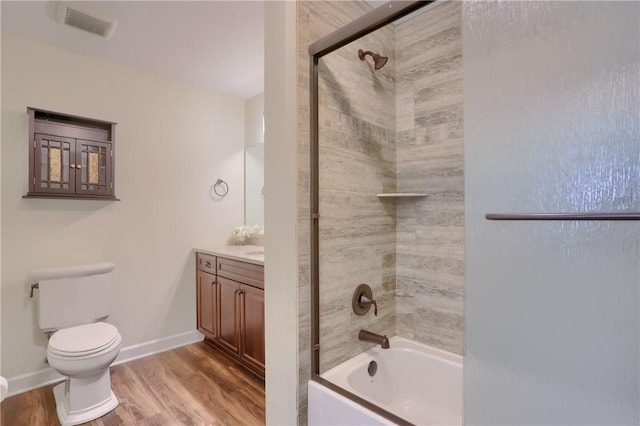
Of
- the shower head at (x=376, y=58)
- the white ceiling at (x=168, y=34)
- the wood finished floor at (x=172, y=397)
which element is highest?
the white ceiling at (x=168, y=34)

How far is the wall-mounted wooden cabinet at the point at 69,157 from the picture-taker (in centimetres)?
217

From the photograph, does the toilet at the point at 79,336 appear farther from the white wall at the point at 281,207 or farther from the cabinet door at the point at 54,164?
the white wall at the point at 281,207

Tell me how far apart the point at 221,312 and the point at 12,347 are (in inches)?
54.1

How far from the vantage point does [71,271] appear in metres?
2.21

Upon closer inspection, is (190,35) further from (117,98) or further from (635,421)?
(635,421)

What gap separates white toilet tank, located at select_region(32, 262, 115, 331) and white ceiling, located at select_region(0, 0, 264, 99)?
1.61m

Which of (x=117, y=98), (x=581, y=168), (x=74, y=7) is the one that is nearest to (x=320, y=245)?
(x=581, y=168)

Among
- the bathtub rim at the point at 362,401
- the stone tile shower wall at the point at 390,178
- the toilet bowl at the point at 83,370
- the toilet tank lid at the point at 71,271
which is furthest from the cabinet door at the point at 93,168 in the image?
the bathtub rim at the point at 362,401

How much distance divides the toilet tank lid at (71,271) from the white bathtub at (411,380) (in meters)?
1.88

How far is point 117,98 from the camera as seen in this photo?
258 cm

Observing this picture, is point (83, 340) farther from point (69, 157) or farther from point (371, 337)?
point (371, 337)

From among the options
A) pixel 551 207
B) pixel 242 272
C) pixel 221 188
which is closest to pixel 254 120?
pixel 221 188

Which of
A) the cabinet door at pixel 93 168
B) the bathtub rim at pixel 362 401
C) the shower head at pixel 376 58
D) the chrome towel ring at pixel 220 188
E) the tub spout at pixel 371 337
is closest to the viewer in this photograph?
the bathtub rim at pixel 362 401

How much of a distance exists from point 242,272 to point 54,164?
5.01 feet
